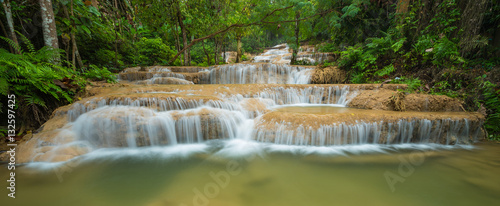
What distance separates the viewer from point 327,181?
2354 mm

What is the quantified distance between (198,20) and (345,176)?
8584 mm

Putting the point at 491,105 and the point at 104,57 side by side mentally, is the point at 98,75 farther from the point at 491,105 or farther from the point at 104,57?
the point at 491,105

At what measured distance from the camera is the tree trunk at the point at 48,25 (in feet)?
13.9

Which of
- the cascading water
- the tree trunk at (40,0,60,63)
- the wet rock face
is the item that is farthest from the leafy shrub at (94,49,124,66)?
the wet rock face

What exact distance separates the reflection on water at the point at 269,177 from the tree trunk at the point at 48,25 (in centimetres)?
345

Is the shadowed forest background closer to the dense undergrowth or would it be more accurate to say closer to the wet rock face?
the dense undergrowth

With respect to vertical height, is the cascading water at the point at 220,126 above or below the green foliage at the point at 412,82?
below

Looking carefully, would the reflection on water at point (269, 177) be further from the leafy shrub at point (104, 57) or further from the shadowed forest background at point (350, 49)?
the leafy shrub at point (104, 57)

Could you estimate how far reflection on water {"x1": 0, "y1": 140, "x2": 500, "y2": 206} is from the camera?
1980mm

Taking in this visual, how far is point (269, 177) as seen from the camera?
2463mm

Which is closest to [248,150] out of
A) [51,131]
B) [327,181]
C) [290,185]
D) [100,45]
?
[290,185]

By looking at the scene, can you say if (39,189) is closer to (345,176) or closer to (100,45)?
(345,176)

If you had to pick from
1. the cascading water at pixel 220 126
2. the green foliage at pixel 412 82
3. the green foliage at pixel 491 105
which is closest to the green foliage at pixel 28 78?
the cascading water at pixel 220 126

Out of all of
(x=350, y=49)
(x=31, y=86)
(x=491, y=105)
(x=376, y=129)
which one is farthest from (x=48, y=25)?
(x=491, y=105)
